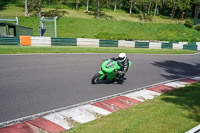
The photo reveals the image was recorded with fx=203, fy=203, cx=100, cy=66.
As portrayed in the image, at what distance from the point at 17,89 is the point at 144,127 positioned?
5.06 meters

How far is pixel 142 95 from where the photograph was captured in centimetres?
796

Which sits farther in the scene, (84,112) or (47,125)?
(84,112)

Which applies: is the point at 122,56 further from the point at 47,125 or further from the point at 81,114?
the point at 47,125

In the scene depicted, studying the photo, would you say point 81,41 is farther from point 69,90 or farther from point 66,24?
point 66,24

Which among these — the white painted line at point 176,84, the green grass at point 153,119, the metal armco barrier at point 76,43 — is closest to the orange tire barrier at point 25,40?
the metal armco barrier at point 76,43

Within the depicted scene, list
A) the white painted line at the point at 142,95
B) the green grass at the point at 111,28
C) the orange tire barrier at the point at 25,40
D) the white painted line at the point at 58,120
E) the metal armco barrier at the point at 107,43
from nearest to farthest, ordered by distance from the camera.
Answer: the white painted line at the point at 58,120
the white painted line at the point at 142,95
the orange tire barrier at the point at 25,40
the metal armco barrier at the point at 107,43
the green grass at the point at 111,28

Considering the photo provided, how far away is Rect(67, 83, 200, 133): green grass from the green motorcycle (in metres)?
2.33

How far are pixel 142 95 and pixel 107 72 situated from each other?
175 cm

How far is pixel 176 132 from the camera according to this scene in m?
4.66

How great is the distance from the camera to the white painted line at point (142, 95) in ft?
25.0

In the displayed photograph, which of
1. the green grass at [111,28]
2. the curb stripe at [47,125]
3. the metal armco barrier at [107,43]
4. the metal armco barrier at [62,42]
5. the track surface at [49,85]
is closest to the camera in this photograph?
the curb stripe at [47,125]

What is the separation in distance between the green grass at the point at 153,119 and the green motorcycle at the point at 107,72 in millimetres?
2333

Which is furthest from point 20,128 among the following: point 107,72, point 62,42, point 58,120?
point 62,42

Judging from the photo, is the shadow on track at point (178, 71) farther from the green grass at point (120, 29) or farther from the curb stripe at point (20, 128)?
the green grass at point (120, 29)
